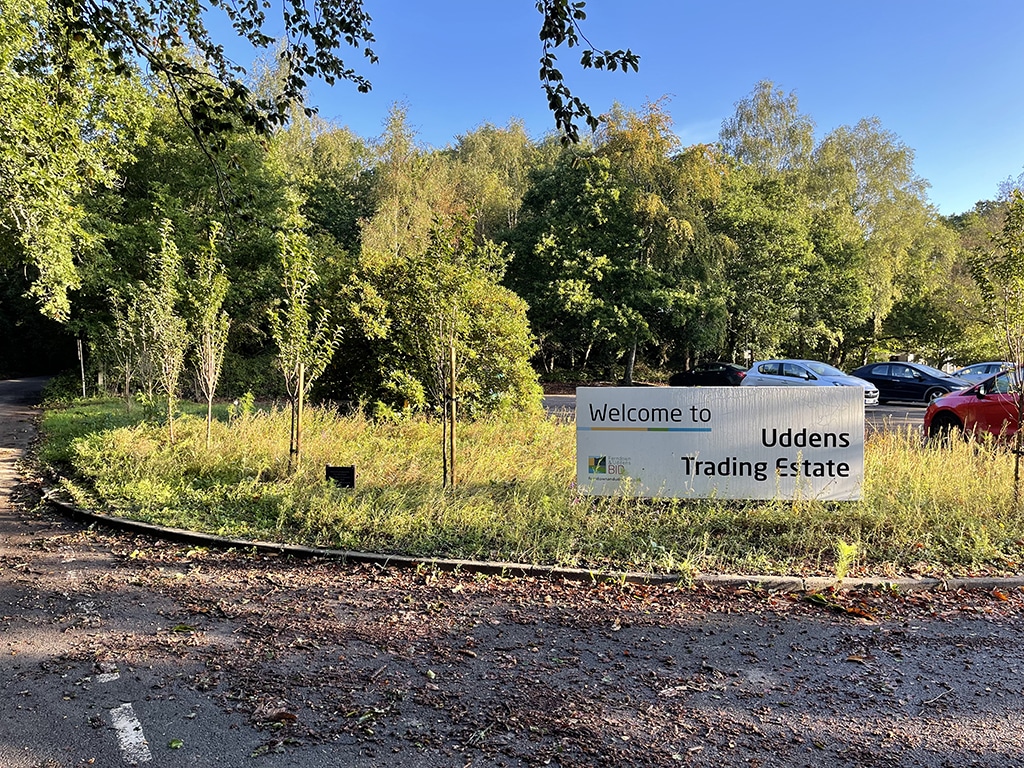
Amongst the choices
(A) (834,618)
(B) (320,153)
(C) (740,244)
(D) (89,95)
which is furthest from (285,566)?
(B) (320,153)

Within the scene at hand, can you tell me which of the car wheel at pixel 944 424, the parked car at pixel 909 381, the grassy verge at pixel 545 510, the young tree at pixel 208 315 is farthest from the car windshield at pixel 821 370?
the young tree at pixel 208 315

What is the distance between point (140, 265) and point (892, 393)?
86.0 feet

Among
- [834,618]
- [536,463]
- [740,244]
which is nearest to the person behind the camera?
[834,618]

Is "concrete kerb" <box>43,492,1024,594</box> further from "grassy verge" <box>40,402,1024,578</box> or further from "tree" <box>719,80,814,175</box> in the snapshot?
"tree" <box>719,80,814,175</box>

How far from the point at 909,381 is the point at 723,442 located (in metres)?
18.0

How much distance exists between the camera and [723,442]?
6.66 metres

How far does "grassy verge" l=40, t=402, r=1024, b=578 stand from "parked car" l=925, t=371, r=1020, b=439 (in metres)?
3.02

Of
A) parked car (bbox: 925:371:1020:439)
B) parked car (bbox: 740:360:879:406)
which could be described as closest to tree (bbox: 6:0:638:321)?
parked car (bbox: 925:371:1020:439)

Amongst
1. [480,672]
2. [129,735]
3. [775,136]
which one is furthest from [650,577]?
[775,136]

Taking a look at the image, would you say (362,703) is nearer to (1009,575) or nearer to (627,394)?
(627,394)

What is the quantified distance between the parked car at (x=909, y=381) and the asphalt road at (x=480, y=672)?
59.6 feet

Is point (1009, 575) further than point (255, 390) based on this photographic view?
No

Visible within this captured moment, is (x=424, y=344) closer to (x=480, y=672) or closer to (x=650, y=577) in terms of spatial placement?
(x=650, y=577)

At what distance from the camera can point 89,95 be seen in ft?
48.1
